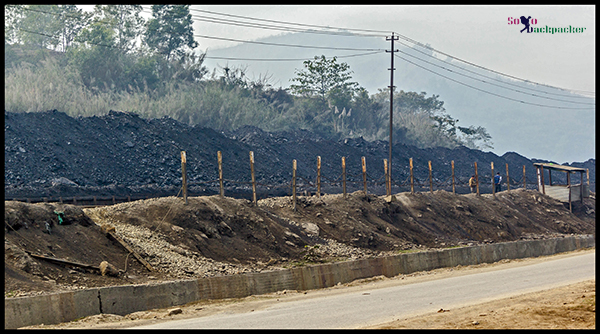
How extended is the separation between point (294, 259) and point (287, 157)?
33896 millimetres

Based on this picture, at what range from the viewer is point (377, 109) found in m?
93.6

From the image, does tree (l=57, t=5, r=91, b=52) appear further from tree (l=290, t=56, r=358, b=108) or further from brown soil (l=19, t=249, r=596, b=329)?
brown soil (l=19, t=249, r=596, b=329)

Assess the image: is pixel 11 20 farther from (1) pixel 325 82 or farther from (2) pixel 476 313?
(2) pixel 476 313

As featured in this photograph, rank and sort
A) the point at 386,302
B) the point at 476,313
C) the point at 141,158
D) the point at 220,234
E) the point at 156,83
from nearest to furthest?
the point at 476,313 < the point at 386,302 < the point at 220,234 < the point at 141,158 < the point at 156,83

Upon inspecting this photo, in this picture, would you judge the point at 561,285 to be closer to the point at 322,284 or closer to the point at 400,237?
the point at 322,284

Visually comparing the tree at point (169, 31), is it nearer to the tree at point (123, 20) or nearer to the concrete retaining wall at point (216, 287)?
the tree at point (123, 20)

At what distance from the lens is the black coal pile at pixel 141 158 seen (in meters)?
35.7

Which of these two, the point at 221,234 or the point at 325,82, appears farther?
the point at 325,82

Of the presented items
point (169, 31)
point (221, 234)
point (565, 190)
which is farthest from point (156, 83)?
point (221, 234)

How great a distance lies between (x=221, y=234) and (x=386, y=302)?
7351mm

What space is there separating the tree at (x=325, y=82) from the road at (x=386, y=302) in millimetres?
64652

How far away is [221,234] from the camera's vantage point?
20766 millimetres

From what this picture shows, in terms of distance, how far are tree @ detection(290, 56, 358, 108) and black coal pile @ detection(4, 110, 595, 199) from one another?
2513 centimetres

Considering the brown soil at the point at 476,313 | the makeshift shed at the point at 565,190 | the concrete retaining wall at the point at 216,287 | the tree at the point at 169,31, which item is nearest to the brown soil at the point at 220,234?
the brown soil at the point at 476,313
